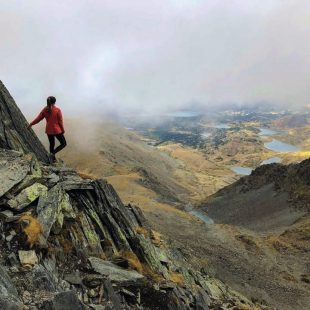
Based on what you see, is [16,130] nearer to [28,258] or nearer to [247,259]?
[28,258]

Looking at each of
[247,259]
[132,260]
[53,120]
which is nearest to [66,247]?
[132,260]

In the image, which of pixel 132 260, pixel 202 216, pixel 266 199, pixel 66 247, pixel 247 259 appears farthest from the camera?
pixel 202 216

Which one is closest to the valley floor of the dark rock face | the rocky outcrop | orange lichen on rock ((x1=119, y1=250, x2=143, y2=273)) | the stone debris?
orange lichen on rock ((x1=119, y1=250, x2=143, y2=273))

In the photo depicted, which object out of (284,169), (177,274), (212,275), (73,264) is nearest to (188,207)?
(284,169)

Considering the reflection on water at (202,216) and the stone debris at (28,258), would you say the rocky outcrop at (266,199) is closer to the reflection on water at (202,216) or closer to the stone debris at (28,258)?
the reflection on water at (202,216)

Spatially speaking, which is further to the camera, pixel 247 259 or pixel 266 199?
pixel 266 199

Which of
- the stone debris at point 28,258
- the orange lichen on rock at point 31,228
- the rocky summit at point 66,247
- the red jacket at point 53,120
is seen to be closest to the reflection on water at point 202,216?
the rocky summit at point 66,247

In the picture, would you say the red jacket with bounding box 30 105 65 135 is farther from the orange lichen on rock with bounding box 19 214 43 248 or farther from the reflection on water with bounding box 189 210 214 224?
the reflection on water with bounding box 189 210 214 224

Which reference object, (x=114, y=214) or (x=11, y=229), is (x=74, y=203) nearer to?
(x=114, y=214)
